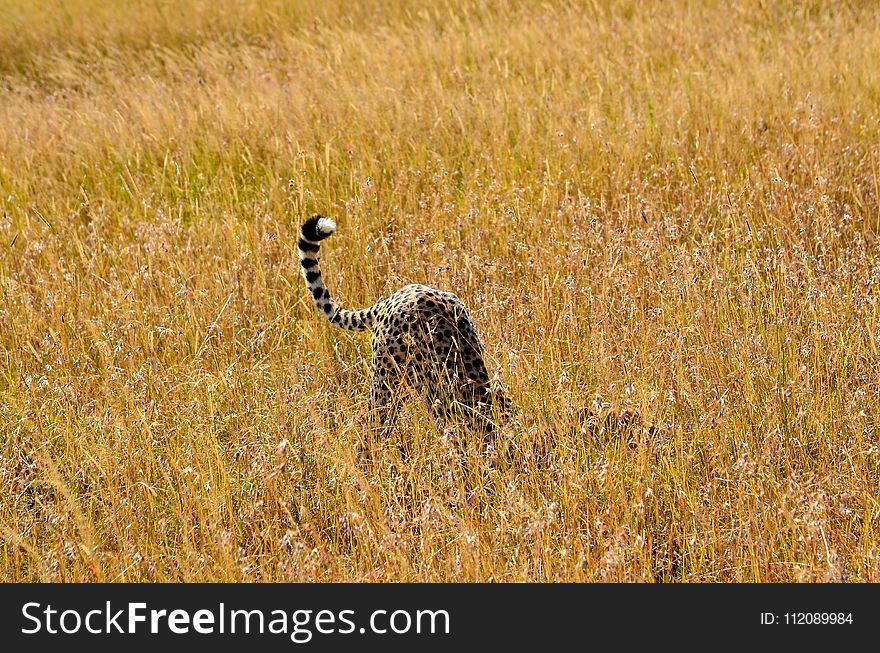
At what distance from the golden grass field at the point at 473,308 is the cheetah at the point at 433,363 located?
9 centimetres

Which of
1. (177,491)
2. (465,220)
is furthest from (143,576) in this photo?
(465,220)

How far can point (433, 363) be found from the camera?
3.07 m

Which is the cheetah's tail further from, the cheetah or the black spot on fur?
the cheetah

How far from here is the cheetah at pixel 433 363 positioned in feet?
9.99

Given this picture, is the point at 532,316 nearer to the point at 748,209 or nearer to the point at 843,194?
the point at 748,209

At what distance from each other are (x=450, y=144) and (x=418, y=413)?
2878 mm

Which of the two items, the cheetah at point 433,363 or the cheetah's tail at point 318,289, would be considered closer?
the cheetah at point 433,363

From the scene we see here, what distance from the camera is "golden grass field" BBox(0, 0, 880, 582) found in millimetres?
2557

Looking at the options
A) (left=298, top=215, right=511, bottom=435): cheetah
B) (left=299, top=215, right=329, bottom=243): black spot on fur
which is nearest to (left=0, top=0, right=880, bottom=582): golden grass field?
(left=298, top=215, right=511, bottom=435): cheetah

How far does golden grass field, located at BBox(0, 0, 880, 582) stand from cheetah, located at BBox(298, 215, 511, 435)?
0.09 meters

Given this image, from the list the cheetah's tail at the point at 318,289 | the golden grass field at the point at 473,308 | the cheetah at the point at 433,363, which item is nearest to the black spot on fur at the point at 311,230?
the cheetah's tail at the point at 318,289

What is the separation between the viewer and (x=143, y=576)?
8.43 feet

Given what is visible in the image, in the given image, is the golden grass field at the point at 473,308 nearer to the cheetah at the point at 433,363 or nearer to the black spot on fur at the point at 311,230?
the cheetah at the point at 433,363

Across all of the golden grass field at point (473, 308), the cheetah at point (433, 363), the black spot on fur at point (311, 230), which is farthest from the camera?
the black spot on fur at point (311, 230)
